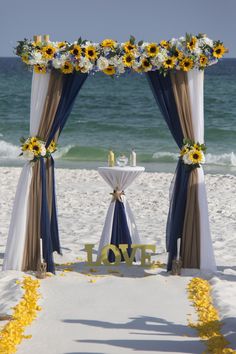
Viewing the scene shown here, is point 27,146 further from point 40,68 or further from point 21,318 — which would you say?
point 21,318

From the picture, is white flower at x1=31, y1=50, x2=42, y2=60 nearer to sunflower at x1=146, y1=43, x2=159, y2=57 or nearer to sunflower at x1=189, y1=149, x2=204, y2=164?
sunflower at x1=146, y1=43, x2=159, y2=57

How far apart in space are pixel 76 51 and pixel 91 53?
0.60 ft

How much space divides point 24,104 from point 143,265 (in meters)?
37.4

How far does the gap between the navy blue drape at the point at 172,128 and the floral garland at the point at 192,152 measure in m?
0.15

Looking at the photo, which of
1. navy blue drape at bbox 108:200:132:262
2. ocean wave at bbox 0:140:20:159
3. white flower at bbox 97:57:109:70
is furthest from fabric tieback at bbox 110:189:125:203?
ocean wave at bbox 0:140:20:159

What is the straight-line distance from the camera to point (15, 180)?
61.5 ft

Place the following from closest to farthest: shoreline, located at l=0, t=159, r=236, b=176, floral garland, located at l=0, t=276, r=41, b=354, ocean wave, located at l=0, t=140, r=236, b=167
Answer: floral garland, located at l=0, t=276, r=41, b=354 → shoreline, located at l=0, t=159, r=236, b=176 → ocean wave, located at l=0, t=140, r=236, b=167

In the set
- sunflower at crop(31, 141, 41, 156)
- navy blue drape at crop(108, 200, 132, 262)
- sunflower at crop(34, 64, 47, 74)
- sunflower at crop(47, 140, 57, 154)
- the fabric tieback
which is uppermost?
sunflower at crop(34, 64, 47, 74)

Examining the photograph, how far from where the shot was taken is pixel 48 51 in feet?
30.7

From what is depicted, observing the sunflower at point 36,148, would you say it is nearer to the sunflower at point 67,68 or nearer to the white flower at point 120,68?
the sunflower at point 67,68

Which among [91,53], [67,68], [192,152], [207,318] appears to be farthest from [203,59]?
[207,318]

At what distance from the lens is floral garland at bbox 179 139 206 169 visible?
9500 millimetres

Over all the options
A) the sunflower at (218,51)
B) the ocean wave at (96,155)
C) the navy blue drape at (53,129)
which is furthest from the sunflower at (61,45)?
the ocean wave at (96,155)

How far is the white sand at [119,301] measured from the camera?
690 centimetres
